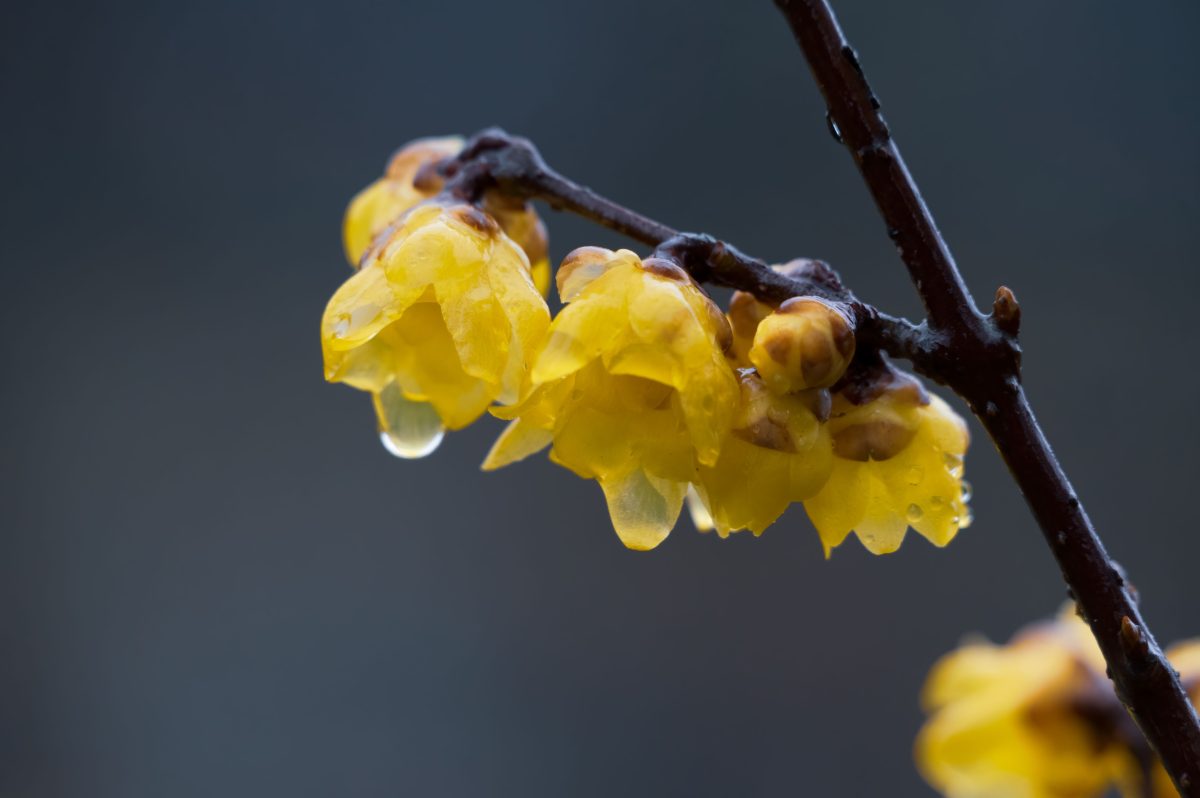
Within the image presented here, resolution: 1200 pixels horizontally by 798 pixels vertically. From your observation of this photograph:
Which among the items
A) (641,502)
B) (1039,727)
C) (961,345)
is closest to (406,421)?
(641,502)

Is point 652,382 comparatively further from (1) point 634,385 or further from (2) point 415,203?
(2) point 415,203

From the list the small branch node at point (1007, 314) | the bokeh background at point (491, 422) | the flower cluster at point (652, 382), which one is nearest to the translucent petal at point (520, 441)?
the flower cluster at point (652, 382)

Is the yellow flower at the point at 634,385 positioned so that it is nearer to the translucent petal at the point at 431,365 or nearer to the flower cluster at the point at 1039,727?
the translucent petal at the point at 431,365

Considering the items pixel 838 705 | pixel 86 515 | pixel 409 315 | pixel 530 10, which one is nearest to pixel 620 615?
pixel 838 705

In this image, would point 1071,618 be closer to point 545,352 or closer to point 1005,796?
point 1005,796

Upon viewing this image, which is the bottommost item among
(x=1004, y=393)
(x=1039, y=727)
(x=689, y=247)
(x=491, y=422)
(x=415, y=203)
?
(x=1039, y=727)

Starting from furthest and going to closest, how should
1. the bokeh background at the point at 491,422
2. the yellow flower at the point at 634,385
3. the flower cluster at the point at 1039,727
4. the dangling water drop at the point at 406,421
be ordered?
the bokeh background at the point at 491,422 → the flower cluster at the point at 1039,727 → the dangling water drop at the point at 406,421 → the yellow flower at the point at 634,385
